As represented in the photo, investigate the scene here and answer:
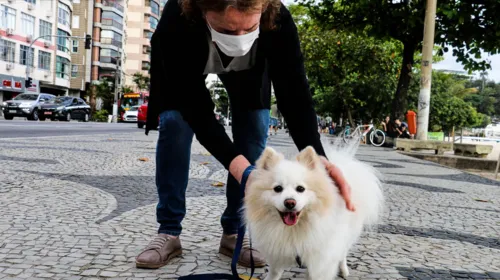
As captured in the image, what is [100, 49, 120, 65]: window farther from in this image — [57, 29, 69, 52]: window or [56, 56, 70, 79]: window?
[56, 56, 70, 79]: window

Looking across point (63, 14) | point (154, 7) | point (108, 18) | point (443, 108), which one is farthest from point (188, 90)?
point (154, 7)

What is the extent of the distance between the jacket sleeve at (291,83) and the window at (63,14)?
56402 millimetres

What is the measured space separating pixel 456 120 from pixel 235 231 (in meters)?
49.5

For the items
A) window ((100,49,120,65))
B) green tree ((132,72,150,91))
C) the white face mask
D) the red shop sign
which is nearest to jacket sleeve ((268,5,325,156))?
the white face mask

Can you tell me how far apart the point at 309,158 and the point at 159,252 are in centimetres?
110

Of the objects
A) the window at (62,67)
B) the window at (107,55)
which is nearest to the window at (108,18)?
the window at (107,55)

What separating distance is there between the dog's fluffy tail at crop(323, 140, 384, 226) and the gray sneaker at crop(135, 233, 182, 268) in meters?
1.06

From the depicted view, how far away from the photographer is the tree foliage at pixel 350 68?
28.8 m

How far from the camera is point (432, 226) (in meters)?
4.28

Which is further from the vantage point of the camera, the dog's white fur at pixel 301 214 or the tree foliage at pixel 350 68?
the tree foliage at pixel 350 68

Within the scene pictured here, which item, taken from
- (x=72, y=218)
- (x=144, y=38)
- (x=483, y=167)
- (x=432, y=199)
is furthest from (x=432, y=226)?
(x=144, y=38)

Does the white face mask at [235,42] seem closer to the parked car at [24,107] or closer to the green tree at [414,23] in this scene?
the green tree at [414,23]

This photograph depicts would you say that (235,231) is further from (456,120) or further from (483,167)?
(456,120)

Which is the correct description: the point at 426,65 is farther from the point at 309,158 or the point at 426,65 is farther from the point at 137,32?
the point at 137,32
